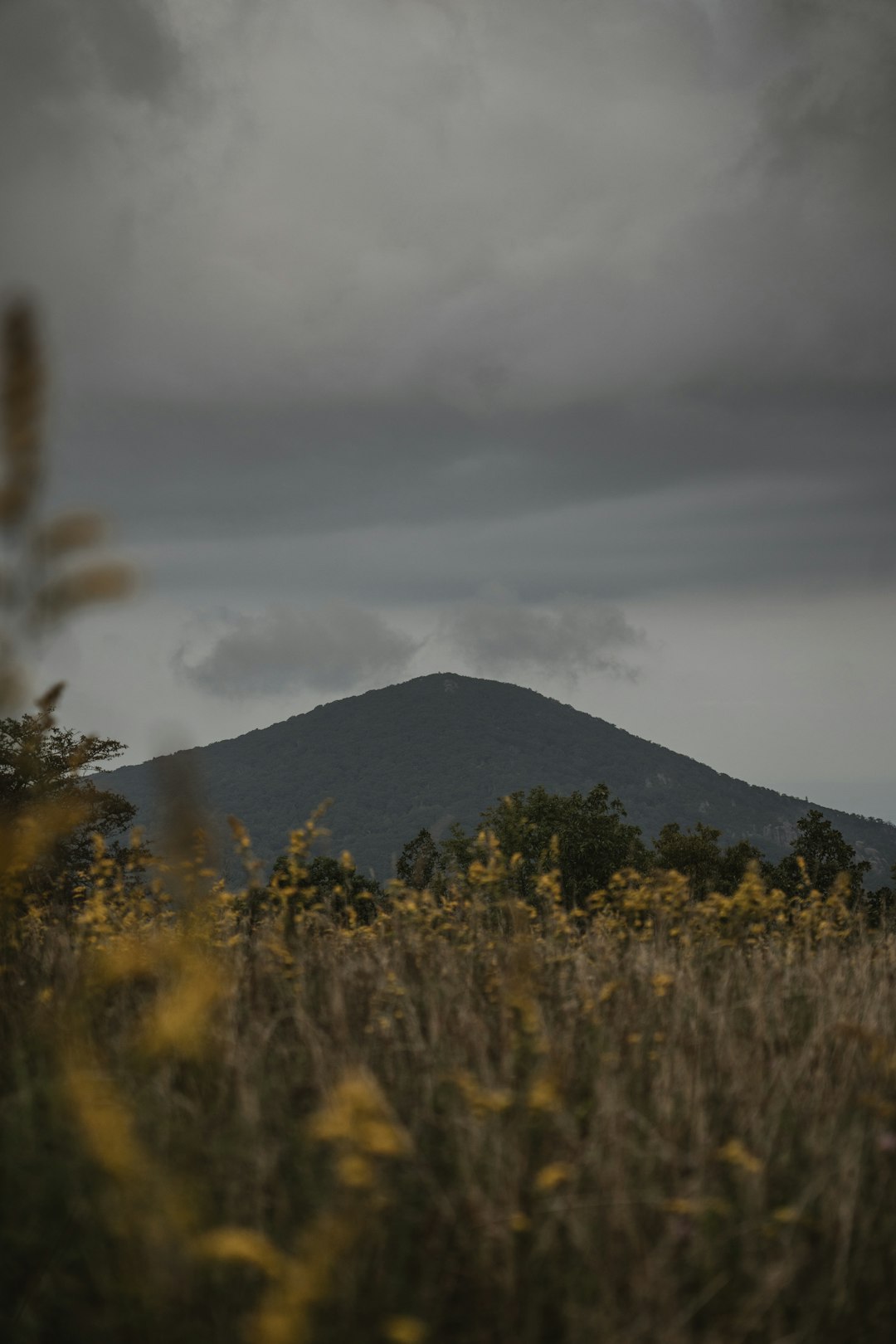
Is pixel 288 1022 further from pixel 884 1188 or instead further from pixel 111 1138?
pixel 884 1188

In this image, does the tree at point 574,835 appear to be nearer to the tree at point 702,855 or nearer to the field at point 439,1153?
the tree at point 702,855

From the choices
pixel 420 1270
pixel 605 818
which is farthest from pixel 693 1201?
pixel 605 818

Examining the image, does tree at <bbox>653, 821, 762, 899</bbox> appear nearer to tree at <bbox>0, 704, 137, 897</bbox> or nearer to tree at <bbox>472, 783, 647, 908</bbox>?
tree at <bbox>472, 783, 647, 908</bbox>

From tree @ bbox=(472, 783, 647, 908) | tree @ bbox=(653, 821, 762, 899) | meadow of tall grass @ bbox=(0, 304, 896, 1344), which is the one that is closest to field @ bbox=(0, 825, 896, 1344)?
meadow of tall grass @ bbox=(0, 304, 896, 1344)

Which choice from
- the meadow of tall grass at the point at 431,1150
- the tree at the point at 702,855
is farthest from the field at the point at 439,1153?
the tree at the point at 702,855

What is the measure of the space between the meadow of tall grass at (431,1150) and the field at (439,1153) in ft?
0.05

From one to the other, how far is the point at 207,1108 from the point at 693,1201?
78.5 inches

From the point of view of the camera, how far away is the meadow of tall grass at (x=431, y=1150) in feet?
8.32

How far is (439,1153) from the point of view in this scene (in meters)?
3.36

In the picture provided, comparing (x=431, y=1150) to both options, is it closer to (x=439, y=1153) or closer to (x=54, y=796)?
(x=439, y=1153)

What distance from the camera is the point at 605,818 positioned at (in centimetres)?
5972

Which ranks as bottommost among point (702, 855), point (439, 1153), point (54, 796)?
point (702, 855)

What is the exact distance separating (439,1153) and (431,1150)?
0.03 metres

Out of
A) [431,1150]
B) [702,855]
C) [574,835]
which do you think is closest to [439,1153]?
→ [431,1150]
